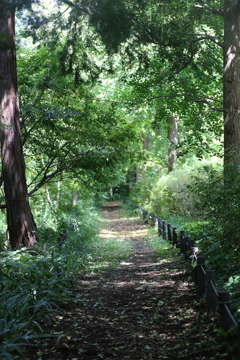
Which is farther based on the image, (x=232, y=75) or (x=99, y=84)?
(x=99, y=84)

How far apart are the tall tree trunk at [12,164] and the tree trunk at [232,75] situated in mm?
4616

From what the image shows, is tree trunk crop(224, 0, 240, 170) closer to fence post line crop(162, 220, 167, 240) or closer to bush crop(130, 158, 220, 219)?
fence post line crop(162, 220, 167, 240)

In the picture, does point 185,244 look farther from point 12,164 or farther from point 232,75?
point 12,164

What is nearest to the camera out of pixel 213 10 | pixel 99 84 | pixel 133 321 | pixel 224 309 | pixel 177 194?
pixel 224 309

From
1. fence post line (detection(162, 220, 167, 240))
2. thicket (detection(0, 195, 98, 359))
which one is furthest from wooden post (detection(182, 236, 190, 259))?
fence post line (detection(162, 220, 167, 240))

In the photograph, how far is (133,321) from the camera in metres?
5.55

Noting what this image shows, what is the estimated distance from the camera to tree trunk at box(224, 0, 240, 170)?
844 centimetres

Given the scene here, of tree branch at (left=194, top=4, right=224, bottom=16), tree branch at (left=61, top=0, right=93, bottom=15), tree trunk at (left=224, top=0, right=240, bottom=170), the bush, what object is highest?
tree branch at (left=194, top=4, right=224, bottom=16)

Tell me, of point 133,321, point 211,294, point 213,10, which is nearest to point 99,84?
point 213,10

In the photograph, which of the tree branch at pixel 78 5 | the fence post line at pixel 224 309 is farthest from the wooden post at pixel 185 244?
the tree branch at pixel 78 5

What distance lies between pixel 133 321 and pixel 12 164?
4.47 metres

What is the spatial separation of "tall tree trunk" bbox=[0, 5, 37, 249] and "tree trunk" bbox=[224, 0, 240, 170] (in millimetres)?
4616

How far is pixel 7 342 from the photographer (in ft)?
12.9

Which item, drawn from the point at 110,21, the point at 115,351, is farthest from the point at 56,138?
the point at 115,351
